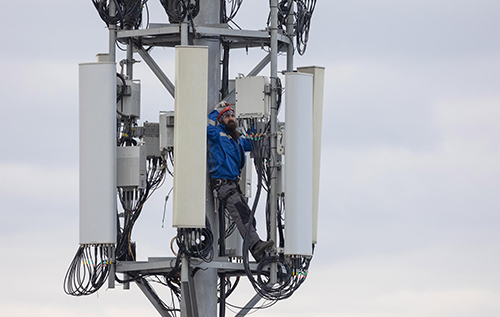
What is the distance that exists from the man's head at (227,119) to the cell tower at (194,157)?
7.6 inches

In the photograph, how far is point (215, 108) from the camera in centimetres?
2336

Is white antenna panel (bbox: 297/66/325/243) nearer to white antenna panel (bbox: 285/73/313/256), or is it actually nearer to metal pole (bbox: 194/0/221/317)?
white antenna panel (bbox: 285/73/313/256)

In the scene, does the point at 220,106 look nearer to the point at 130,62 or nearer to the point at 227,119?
the point at 227,119

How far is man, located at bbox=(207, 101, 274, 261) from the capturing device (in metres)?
22.8

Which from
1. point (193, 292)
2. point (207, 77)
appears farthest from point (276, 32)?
point (193, 292)

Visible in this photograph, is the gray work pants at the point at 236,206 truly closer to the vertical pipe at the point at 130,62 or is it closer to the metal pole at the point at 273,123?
the metal pole at the point at 273,123

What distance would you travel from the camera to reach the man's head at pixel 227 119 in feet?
76.0

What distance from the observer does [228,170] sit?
23062 millimetres

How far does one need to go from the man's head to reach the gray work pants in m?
0.98

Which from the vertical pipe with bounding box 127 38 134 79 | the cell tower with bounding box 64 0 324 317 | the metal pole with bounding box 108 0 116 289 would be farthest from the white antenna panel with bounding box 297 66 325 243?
the metal pole with bounding box 108 0 116 289

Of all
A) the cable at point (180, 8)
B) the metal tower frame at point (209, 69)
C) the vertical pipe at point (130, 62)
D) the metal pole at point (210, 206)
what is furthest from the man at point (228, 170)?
the vertical pipe at point (130, 62)

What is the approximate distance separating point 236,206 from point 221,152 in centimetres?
95

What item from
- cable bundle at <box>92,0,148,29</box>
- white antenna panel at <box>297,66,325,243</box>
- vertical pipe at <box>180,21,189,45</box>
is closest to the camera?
vertical pipe at <box>180,21,189,45</box>

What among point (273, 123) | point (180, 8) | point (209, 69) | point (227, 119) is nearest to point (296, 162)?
point (273, 123)
